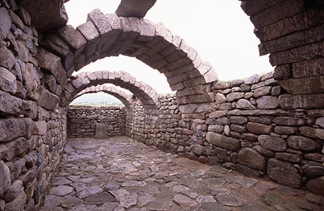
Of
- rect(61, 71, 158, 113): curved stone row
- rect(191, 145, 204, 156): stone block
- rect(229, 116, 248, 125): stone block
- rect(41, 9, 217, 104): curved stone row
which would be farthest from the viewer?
rect(61, 71, 158, 113): curved stone row

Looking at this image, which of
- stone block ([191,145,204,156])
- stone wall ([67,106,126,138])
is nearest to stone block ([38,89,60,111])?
stone block ([191,145,204,156])

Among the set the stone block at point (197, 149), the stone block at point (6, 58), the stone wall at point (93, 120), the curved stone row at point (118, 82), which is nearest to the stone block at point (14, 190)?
the stone block at point (6, 58)

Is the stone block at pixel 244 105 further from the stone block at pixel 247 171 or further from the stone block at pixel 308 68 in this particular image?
the stone block at pixel 247 171

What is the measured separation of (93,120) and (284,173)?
34.5 ft

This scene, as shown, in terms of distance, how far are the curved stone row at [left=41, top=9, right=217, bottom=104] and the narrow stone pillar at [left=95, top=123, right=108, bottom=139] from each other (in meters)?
7.11

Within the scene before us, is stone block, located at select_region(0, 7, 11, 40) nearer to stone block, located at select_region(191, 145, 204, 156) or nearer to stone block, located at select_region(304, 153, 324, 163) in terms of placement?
stone block, located at select_region(304, 153, 324, 163)

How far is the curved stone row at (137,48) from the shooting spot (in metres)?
2.58

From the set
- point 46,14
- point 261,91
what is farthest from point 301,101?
point 46,14

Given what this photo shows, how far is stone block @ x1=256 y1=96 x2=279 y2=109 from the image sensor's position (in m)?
3.22

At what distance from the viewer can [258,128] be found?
11.5 ft

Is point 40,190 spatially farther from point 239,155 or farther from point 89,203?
point 239,155

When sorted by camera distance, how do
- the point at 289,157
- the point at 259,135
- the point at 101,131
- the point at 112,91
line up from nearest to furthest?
the point at 289,157, the point at 259,135, the point at 112,91, the point at 101,131

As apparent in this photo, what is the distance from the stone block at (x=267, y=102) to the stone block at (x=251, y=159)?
Answer: 90cm

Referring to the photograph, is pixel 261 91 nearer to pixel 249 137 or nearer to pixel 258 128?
pixel 258 128
